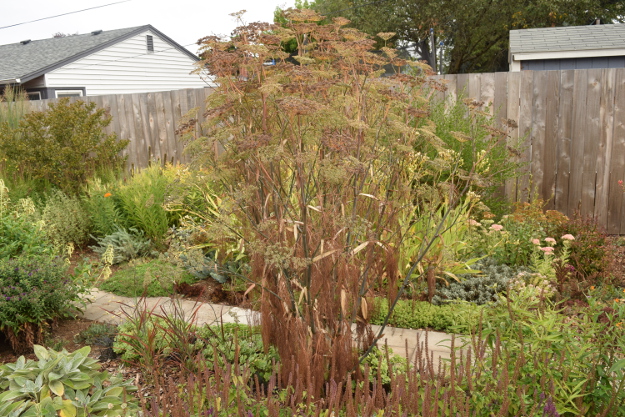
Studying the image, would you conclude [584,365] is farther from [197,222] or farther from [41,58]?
[41,58]

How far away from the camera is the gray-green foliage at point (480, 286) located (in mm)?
3914

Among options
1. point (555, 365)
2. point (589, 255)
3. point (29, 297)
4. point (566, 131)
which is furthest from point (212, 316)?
point (566, 131)

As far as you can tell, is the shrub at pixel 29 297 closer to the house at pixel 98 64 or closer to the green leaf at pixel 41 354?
the green leaf at pixel 41 354

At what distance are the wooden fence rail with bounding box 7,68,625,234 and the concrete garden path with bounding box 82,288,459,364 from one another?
3.43 metres

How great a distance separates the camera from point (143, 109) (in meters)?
8.44

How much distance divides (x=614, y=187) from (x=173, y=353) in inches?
213

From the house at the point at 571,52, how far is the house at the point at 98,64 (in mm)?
9974

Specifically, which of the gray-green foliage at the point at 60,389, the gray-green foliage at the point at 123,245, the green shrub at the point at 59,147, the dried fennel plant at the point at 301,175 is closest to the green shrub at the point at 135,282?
the gray-green foliage at the point at 123,245

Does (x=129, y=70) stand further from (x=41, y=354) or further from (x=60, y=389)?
(x=60, y=389)

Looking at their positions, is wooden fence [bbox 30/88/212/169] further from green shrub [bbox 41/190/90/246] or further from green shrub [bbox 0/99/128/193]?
green shrub [bbox 41/190/90/246]

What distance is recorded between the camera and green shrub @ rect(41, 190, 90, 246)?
225 inches

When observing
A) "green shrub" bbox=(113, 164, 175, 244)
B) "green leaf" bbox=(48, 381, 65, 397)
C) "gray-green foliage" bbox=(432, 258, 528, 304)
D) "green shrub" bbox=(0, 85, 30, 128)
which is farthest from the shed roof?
"green leaf" bbox=(48, 381, 65, 397)

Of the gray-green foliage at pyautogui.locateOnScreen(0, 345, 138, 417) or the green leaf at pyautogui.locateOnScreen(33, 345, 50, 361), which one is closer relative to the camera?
the gray-green foliage at pyautogui.locateOnScreen(0, 345, 138, 417)

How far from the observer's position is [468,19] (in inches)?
934
